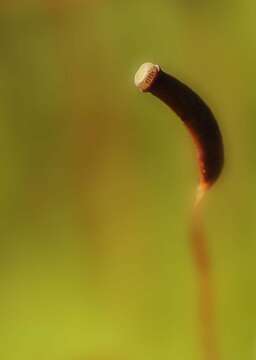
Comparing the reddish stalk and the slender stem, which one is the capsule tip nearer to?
the reddish stalk

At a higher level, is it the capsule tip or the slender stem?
the capsule tip

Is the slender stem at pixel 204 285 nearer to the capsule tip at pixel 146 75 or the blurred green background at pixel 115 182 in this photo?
the blurred green background at pixel 115 182

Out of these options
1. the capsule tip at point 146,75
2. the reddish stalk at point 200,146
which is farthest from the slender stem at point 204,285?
the capsule tip at point 146,75

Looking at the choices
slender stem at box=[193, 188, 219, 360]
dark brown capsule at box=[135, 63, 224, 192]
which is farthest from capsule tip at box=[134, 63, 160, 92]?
slender stem at box=[193, 188, 219, 360]

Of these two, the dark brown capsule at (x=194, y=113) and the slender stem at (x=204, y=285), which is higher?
the dark brown capsule at (x=194, y=113)

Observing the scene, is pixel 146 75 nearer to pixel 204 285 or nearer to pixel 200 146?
pixel 200 146

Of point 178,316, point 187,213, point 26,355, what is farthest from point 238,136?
point 26,355

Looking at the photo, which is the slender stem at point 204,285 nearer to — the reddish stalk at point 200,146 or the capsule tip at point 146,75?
the reddish stalk at point 200,146
